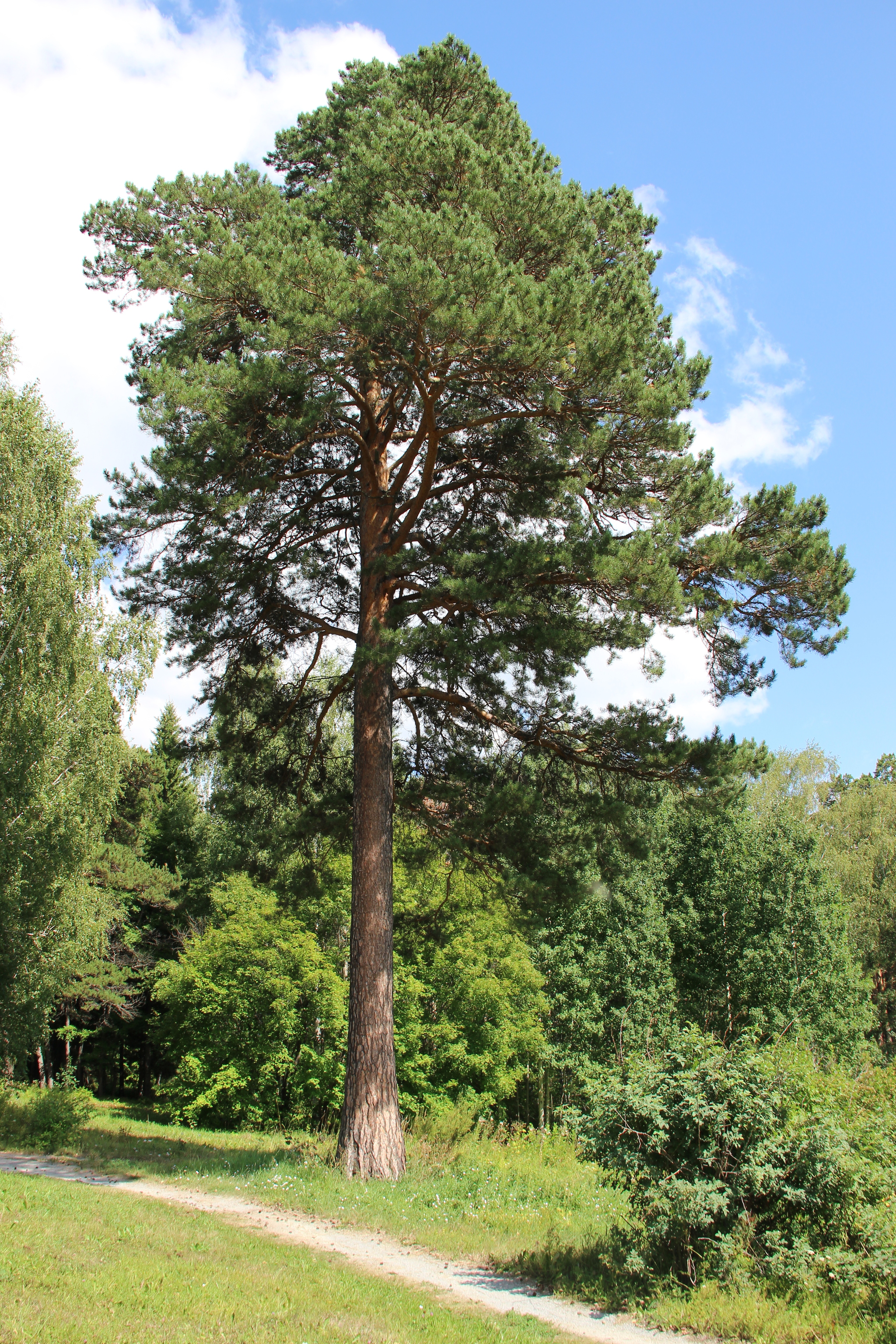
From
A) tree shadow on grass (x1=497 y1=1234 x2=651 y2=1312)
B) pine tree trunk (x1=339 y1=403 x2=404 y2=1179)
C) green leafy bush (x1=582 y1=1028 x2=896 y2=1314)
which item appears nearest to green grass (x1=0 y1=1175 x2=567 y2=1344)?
tree shadow on grass (x1=497 y1=1234 x2=651 y2=1312)

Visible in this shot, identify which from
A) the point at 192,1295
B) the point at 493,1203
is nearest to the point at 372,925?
the point at 493,1203

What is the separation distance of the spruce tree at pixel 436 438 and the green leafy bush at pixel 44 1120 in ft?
18.5

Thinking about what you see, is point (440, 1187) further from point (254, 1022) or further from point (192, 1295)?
point (254, 1022)

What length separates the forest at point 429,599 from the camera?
6.47m

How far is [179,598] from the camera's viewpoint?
37.9 feet

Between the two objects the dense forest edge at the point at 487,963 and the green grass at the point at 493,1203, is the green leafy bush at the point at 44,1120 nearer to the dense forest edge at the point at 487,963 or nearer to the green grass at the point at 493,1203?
the dense forest edge at the point at 487,963

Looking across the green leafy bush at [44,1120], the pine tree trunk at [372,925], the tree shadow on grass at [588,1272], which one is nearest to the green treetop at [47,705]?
the green leafy bush at [44,1120]

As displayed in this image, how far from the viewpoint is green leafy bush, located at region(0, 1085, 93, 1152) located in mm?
13016

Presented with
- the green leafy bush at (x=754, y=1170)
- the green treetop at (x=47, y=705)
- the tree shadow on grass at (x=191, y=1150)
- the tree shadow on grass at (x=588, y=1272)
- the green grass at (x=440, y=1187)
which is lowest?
the tree shadow on grass at (x=191, y=1150)

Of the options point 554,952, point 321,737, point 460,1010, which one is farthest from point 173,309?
point 554,952

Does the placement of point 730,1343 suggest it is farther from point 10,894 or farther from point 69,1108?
point 10,894

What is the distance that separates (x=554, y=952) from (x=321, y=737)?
48.9 feet

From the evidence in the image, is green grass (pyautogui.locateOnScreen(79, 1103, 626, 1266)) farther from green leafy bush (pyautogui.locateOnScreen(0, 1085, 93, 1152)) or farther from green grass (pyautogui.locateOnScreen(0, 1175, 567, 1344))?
green grass (pyautogui.locateOnScreen(0, 1175, 567, 1344))

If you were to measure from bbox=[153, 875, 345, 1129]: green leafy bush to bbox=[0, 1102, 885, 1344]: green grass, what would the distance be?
4707mm
